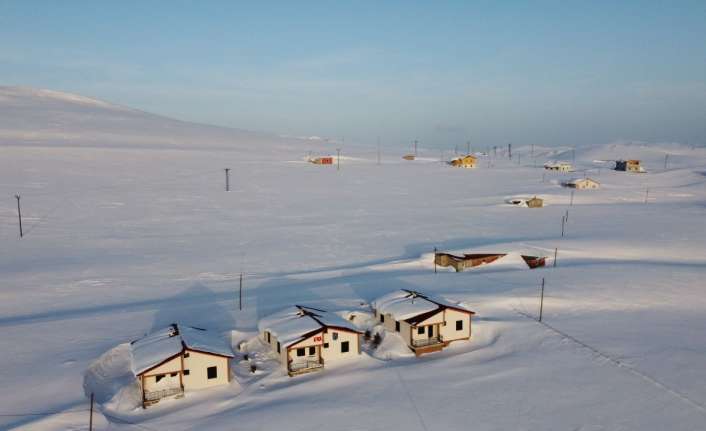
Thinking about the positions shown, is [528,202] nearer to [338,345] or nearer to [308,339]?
[338,345]

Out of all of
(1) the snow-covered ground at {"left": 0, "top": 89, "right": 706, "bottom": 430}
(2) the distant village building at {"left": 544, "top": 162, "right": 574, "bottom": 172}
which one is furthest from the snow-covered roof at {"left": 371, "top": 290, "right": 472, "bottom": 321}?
(2) the distant village building at {"left": 544, "top": 162, "right": 574, "bottom": 172}

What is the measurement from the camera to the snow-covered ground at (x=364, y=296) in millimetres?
14680

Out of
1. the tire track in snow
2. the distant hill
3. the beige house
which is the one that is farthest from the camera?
the distant hill

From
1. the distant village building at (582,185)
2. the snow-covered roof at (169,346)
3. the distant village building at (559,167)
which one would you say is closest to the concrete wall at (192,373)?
the snow-covered roof at (169,346)

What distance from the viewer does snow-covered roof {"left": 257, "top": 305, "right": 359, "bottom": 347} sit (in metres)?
17.7

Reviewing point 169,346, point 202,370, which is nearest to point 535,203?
point 202,370

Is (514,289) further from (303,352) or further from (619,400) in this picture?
(303,352)

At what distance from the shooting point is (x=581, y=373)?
16156 mm

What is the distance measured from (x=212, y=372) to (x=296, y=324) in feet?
11.0

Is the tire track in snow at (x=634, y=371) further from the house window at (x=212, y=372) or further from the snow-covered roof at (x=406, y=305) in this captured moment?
the house window at (x=212, y=372)

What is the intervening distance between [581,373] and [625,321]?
598cm

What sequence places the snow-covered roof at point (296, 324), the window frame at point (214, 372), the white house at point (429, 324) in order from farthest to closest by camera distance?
the white house at point (429, 324) < the snow-covered roof at point (296, 324) < the window frame at point (214, 372)

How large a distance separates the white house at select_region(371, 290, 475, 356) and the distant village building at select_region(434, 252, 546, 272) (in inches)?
386

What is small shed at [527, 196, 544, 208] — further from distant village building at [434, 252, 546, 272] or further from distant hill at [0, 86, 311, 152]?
distant hill at [0, 86, 311, 152]
